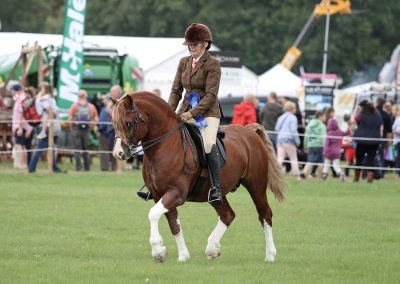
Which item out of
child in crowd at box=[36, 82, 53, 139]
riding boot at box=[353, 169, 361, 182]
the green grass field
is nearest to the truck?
child in crowd at box=[36, 82, 53, 139]

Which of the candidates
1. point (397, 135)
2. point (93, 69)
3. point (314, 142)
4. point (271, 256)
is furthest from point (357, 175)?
point (271, 256)

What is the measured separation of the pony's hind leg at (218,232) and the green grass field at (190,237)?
4.9 inches

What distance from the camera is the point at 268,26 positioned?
219 feet

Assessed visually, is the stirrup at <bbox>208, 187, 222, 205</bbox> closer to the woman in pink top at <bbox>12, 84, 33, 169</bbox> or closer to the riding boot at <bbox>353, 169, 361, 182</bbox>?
the woman in pink top at <bbox>12, 84, 33, 169</bbox>

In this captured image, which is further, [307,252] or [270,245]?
[307,252]

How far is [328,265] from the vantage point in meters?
11.8

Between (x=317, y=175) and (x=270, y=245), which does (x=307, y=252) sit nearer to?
(x=270, y=245)

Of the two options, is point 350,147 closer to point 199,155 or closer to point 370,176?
point 370,176

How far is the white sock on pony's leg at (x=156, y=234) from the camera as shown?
11109mm

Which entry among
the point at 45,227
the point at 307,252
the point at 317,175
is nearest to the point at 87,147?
the point at 317,175

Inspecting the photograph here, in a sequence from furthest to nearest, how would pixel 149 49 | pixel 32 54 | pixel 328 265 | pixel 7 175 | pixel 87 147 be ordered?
pixel 149 49
pixel 32 54
pixel 87 147
pixel 7 175
pixel 328 265

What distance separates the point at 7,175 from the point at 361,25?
151 ft

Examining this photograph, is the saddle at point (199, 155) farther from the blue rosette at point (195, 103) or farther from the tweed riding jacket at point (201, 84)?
the tweed riding jacket at point (201, 84)

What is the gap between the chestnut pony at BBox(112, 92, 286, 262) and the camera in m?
11.3
